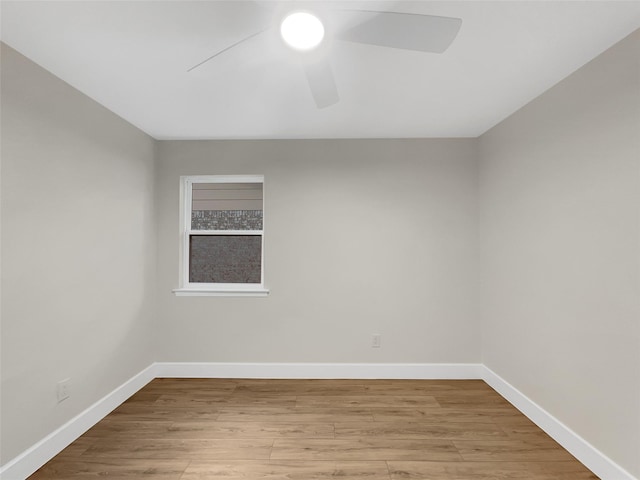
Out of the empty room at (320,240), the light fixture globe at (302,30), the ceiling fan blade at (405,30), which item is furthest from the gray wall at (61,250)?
the ceiling fan blade at (405,30)

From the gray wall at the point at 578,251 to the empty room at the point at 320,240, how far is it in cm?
2

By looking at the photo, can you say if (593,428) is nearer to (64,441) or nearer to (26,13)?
(64,441)

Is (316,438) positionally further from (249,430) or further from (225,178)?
(225,178)

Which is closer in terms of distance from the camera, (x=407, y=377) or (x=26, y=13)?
(x=26, y=13)

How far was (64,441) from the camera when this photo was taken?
7.41ft

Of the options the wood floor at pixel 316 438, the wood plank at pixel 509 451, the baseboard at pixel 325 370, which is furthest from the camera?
the baseboard at pixel 325 370

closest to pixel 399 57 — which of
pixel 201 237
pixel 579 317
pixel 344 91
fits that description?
pixel 344 91

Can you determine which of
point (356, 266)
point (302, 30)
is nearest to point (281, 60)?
point (302, 30)

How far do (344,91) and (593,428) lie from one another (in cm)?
256

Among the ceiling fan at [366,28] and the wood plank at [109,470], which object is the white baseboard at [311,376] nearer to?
the wood plank at [109,470]

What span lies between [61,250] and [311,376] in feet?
7.73

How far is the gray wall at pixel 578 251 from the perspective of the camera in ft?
6.03

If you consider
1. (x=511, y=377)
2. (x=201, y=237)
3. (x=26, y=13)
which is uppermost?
(x=26, y=13)

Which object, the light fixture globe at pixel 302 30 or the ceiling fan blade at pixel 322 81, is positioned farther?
the ceiling fan blade at pixel 322 81
